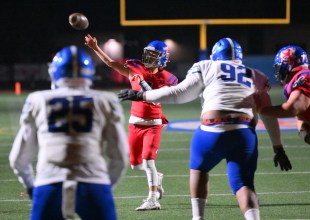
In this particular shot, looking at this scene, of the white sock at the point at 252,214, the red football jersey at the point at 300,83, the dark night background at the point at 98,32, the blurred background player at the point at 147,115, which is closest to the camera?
the white sock at the point at 252,214

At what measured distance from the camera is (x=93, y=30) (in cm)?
4722

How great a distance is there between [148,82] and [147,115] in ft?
1.19

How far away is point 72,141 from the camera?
13.5 ft

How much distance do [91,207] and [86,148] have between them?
1.06 ft

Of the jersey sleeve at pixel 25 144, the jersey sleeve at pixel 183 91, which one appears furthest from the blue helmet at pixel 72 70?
the jersey sleeve at pixel 183 91

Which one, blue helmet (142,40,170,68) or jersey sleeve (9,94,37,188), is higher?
blue helmet (142,40,170,68)

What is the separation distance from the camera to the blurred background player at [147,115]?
7852 millimetres

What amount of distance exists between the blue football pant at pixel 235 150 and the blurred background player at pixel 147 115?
2.06 meters

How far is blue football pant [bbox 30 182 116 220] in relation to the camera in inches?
160

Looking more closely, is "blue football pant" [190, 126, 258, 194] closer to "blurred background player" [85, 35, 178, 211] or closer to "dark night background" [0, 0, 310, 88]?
"blurred background player" [85, 35, 178, 211]

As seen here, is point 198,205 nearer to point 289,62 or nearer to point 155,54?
point 289,62

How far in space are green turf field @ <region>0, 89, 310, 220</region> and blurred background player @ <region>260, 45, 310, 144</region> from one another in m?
1.16

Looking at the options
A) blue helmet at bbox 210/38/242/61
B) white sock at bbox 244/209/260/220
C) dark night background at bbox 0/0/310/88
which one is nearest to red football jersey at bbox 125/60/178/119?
blue helmet at bbox 210/38/242/61

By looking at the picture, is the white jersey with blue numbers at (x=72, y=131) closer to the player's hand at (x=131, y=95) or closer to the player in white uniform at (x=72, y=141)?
the player in white uniform at (x=72, y=141)
